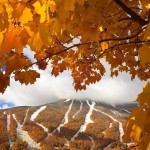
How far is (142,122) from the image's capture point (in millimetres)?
1488

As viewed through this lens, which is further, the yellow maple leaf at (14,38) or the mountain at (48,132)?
the mountain at (48,132)

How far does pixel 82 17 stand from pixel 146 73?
426cm

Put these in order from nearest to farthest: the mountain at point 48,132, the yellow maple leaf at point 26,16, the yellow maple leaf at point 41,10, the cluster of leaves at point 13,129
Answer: the yellow maple leaf at point 41,10 < the yellow maple leaf at point 26,16 < the mountain at point 48,132 < the cluster of leaves at point 13,129

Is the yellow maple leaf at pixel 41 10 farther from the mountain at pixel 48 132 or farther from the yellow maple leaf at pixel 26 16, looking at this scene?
the mountain at pixel 48 132

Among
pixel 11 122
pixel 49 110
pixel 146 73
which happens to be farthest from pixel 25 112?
pixel 146 73

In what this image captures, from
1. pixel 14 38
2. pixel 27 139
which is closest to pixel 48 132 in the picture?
pixel 27 139

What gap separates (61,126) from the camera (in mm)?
59062

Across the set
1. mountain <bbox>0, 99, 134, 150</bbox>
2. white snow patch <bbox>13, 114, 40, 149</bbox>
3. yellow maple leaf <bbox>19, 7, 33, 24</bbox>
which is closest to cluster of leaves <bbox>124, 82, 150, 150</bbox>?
yellow maple leaf <bbox>19, 7, 33, 24</bbox>

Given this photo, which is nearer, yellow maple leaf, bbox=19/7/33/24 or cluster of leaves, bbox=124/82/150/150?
cluster of leaves, bbox=124/82/150/150

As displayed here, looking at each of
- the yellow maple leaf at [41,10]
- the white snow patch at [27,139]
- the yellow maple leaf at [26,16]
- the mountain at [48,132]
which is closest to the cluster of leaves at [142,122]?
the yellow maple leaf at [41,10]

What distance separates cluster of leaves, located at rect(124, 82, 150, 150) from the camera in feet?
4.82

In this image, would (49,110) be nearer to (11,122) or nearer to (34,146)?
(11,122)

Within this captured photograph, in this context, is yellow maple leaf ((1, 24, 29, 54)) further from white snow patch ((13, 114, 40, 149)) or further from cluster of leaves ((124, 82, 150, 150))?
white snow patch ((13, 114, 40, 149))

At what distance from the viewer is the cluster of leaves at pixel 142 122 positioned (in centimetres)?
147
